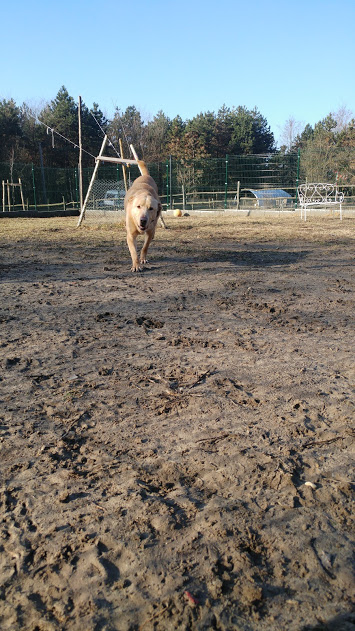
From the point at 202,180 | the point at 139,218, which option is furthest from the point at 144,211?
the point at 202,180

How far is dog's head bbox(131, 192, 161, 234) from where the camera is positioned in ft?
23.1

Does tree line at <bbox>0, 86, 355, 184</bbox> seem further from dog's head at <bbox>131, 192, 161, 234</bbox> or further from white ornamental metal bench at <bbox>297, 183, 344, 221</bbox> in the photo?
dog's head at <bbox>131, 192, 161, 234</bbox>

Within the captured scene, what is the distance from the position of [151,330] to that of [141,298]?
1.28 metres

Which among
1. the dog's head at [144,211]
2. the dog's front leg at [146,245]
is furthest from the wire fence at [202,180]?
the dog's head at [144,211]

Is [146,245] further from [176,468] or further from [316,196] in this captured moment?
[316,196]

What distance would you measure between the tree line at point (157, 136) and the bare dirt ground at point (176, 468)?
24.6 metres

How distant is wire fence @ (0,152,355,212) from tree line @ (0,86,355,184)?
1543mm

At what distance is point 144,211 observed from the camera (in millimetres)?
7062

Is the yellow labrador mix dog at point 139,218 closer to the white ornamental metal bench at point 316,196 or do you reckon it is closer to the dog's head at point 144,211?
the dog's head at point 144,211

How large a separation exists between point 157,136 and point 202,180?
17.2 metres

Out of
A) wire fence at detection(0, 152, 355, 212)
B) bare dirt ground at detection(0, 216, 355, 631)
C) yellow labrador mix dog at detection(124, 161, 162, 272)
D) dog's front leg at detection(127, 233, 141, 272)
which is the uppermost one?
wire fence at detection(0, 152, 355, 212)

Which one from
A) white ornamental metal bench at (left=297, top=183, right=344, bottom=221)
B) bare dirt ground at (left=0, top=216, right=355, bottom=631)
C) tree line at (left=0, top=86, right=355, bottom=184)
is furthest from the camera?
tree line at (left=0, top=86, right=355, bottom=184)

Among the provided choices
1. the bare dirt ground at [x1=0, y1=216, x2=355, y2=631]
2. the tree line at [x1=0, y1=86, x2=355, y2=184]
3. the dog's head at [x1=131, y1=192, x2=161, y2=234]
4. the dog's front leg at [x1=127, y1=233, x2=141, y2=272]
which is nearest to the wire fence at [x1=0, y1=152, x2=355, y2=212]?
the tree line at [x1=0, y1=86, x2=355, y2=184]

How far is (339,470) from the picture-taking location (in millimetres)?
2088
